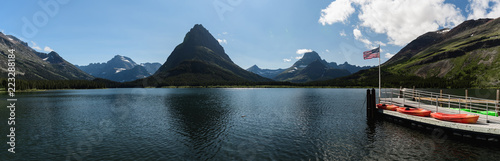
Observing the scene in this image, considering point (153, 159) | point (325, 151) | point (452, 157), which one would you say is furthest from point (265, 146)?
point (452, 157)

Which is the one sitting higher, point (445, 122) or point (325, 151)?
point (445, 122)

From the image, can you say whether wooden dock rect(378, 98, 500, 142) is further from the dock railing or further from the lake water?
the lake water

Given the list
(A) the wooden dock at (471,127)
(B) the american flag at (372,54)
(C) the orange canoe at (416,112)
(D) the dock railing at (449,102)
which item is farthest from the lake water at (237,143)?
(B) the american flag at (372,54)

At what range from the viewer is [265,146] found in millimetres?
23906

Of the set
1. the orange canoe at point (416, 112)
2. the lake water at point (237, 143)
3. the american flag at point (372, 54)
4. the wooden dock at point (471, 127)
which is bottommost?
the lake water at point (237, 143)

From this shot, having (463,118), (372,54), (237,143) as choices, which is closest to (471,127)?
(463,118)

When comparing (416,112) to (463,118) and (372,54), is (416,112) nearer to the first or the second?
(463,118)

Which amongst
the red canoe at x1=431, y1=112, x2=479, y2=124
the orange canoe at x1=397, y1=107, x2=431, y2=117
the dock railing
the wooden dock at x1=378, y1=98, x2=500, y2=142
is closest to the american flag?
the dock railing

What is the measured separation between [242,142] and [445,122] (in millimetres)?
26961

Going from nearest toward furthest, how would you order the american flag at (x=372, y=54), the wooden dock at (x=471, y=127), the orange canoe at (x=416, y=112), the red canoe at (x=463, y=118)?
the wooden dock at (x=471, y=127) < the red canoe at (x=463, y=118) < the orange canoe at (x=416, y=112) < the american flag at (x=372, y=54)

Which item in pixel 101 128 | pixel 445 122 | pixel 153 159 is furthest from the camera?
pixel 101 128

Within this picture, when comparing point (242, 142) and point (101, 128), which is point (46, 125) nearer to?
point (101, 128)

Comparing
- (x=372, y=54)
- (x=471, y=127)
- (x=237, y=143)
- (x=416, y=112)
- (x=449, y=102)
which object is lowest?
(x=237, y=143)

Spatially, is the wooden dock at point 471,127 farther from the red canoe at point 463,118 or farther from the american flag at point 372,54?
the american flag at point 372,54
